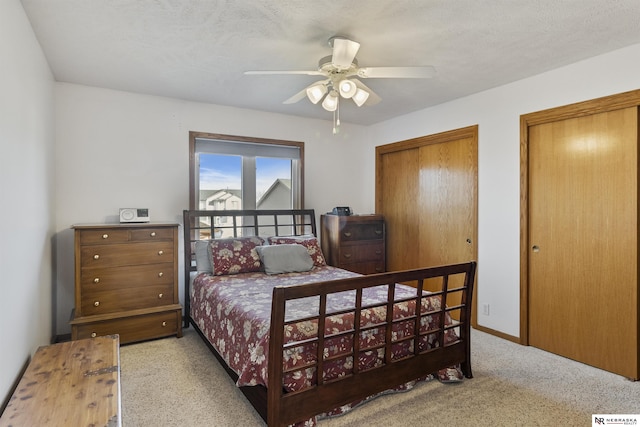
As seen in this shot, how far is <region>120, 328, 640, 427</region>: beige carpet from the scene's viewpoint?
2.08m

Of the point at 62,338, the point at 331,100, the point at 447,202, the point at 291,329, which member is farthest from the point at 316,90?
the point at 62,338

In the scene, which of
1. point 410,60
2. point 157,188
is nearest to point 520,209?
point 410,60

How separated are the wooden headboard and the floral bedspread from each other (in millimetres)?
792

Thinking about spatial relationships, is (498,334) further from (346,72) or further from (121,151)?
(121,151)

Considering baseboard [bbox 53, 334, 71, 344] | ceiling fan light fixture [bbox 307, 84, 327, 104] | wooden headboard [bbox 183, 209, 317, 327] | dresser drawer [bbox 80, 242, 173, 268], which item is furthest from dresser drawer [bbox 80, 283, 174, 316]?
ceiling fan light fixture [bbox 307, 84, 327, 104]

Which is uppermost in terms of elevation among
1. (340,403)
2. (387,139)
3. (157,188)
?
(387,139)

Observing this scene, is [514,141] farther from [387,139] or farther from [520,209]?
[387,139]

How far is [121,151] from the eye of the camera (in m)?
3.58

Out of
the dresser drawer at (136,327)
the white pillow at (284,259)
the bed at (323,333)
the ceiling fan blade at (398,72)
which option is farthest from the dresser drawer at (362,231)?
the ceiling fan blade at (398,72)

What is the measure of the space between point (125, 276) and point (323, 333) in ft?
7.24

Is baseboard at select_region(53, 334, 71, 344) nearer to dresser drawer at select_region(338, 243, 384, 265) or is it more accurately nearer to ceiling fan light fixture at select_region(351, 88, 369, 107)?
dresser drawer at select_region(338, 243, 384, 265)

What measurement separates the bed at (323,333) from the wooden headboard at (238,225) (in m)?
0.48

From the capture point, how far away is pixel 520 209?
327cm

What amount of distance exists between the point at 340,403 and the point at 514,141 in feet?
9.18
